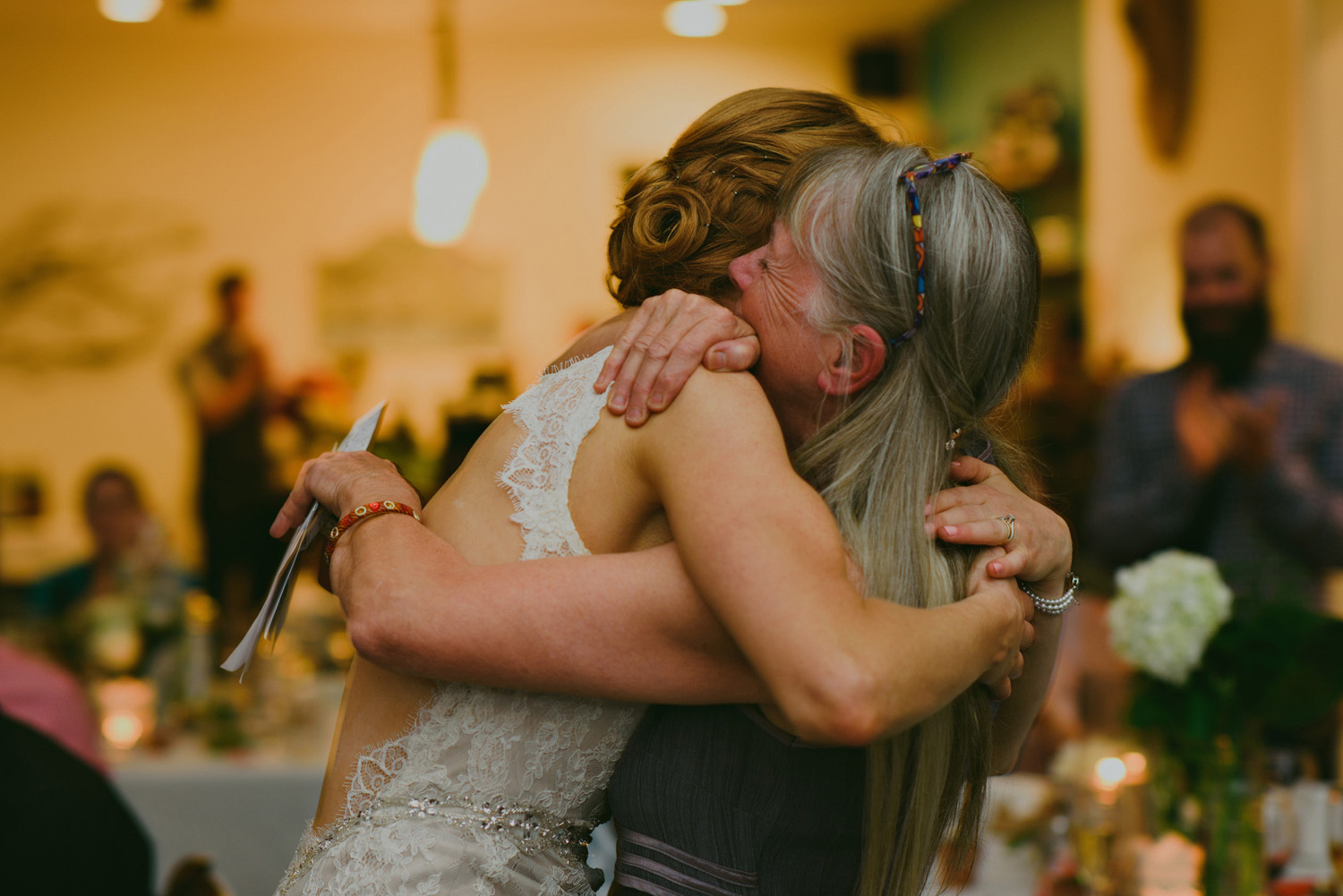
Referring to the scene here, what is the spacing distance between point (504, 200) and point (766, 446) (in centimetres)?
714

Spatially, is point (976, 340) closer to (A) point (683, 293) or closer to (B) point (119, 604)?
(A) point (683, 293)

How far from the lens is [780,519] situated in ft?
3.22

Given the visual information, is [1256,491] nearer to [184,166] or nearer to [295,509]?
[295,509]

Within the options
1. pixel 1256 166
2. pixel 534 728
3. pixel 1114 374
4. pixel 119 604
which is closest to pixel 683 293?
pixel 534 728

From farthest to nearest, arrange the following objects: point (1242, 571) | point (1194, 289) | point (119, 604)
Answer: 1. point (119, 604)
2. point (1194, 289)
3. point (1242, 571)

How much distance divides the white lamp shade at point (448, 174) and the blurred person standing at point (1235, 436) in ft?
9.26

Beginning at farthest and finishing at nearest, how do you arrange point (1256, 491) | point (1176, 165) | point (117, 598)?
point (1176, 165), point (117, 598), point (1256, 491)

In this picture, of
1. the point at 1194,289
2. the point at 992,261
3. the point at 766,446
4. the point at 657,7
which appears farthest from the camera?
the point at 657,7

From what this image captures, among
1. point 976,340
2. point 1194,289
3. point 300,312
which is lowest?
point 976,340

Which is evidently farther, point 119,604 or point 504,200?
point 504,200

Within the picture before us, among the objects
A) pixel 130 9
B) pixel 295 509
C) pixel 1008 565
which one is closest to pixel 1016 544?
pixel 1008 565

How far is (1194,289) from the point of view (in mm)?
3004

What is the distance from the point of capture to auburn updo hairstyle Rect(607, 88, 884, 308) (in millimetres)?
1276

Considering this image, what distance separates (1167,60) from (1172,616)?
3771 mm
